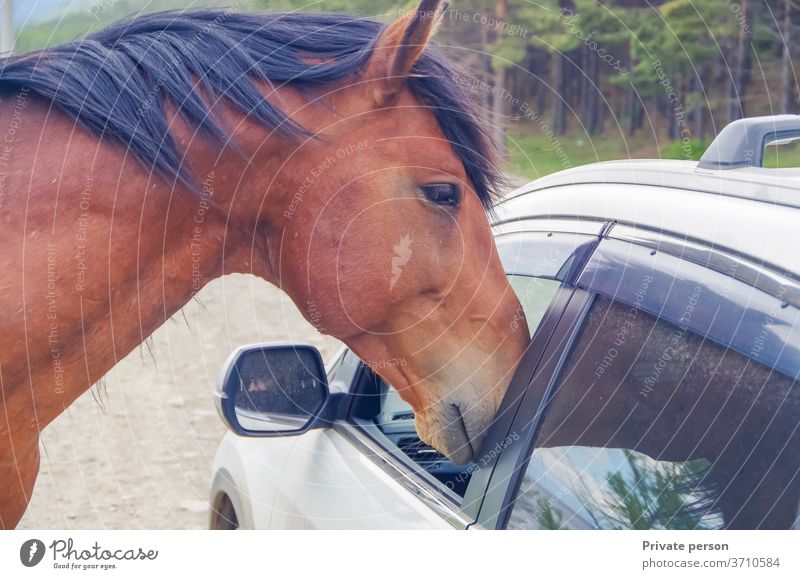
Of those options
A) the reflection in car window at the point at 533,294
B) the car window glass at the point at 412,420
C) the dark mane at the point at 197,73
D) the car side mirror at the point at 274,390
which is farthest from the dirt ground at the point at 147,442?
the reflection in car window at the point at 533,294

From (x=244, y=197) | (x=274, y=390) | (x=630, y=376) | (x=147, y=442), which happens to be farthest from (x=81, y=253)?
(x=147, y=442)

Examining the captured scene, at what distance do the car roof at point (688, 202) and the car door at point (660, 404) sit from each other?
0.02 m

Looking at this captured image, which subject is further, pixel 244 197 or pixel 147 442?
pixel 147 442

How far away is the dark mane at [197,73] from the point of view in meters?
1.29

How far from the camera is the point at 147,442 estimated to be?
3.93 m

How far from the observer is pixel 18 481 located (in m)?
1.37

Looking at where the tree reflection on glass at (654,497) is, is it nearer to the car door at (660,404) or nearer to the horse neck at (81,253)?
the car door at (660,404)

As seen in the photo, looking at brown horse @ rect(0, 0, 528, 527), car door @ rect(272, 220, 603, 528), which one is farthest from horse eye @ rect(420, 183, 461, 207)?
car door @ rect(272, 220, 603, 528)

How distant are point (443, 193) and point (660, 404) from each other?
47cm

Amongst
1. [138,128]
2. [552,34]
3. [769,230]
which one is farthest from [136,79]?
[552,34]

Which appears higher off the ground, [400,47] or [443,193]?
[400,47]

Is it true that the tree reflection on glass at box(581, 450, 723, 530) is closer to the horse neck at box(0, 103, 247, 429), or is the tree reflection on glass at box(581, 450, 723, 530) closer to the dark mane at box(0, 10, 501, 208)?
the dark mane at box(0, 10, 501, 208)

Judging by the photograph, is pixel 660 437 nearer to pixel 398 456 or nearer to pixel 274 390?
pixel 398 456

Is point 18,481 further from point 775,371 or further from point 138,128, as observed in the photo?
point 775,371
